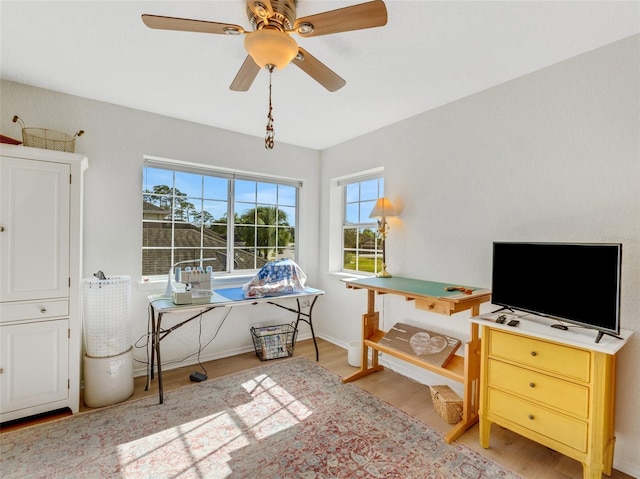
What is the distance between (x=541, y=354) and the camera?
1.70 m

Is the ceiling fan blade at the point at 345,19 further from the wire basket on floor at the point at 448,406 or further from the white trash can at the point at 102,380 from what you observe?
the white trash can at the point at 102,380

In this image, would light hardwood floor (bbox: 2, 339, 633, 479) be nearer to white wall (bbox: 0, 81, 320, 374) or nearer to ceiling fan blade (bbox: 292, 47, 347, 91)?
white wall (bbox: 0, 81, 320, 374)

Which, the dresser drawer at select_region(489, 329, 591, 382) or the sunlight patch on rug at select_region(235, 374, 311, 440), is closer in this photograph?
the dresser drawer at select_region(489, 329, 591, 382)

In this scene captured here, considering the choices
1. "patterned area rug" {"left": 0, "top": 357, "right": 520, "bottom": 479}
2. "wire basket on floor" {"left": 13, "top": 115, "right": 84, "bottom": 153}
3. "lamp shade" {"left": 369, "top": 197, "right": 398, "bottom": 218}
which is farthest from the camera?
"lamp shade" {"left": 369, "top": 197, "right": 398, "bottom": 218}

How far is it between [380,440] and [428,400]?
2.34 ft

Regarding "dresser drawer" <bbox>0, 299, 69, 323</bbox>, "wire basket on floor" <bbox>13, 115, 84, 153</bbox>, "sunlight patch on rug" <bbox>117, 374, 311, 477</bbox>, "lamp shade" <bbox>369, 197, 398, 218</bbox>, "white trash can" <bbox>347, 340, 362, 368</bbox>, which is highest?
"wire basket on floor" <bbox>13, 115, 84, 153</bbox>

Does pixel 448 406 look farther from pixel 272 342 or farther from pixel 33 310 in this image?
pixel 33 310

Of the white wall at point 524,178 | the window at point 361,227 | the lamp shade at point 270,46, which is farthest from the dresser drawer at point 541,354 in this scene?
the lamp shade at point 270,46

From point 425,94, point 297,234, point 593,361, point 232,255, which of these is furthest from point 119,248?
point 593,361

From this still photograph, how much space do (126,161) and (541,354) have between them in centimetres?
345

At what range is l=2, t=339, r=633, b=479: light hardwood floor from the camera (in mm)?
1760

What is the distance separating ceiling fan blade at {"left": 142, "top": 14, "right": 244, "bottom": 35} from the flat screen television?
203cm

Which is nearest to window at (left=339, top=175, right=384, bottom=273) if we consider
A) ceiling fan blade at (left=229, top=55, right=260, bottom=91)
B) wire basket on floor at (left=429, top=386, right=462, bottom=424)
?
wire basket on floor at (left=429, top=386, right=462, bottom=424)

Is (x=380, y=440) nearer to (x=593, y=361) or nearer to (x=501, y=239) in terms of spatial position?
(x=593, y=361)
